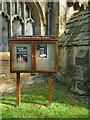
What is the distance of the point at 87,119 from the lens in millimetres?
5805

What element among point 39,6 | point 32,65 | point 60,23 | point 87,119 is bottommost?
point 87,119

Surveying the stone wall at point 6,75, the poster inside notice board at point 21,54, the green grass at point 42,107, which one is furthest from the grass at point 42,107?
the stone wall at point 6,75

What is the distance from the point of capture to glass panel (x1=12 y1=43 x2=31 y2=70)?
20.9 feet

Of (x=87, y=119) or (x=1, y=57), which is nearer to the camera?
(x=87, y=119)

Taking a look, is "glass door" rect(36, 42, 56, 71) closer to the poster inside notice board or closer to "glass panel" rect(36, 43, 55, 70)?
"glass panel" rect(36, 43, 55, 70)

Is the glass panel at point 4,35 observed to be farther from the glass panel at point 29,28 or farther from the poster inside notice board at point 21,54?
the poster inside notice board at point 21,54

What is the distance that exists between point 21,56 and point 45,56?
604mm

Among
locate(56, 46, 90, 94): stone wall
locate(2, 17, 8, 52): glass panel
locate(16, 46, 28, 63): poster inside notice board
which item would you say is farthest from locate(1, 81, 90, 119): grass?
locate(2, 17, 8, 52): glass panel

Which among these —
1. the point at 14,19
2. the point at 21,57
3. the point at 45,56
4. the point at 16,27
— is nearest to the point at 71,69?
the point at 45,56

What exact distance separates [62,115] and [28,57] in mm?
1642

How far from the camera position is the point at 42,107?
6340mm

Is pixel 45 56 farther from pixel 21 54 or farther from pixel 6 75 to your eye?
pixel 6 75

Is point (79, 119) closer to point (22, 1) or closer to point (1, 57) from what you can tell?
point (1, 57)

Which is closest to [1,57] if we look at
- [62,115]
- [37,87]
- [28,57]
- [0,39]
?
[0,39]
